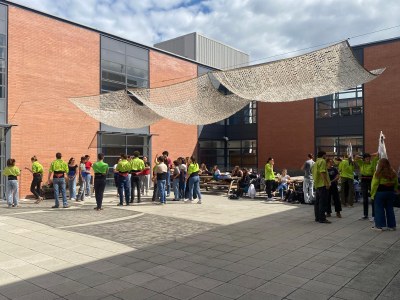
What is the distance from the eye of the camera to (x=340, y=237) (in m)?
6.83

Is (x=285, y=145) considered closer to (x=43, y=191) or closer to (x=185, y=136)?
(x=185, y=136)

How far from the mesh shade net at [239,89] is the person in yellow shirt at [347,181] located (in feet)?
12.6

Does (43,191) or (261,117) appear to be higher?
(261,117)

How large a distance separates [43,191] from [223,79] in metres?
8.55

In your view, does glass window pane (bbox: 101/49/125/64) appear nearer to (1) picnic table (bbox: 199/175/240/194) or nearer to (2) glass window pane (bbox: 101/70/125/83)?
(2) glass window pane (bbox: 101/70/125/83)

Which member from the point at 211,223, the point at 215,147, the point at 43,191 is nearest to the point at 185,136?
the point at 215,147

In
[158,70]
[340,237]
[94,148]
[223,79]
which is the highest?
[158,70]

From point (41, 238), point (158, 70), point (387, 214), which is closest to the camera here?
point (41, 238)

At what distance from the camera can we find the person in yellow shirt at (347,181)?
36.4 feet

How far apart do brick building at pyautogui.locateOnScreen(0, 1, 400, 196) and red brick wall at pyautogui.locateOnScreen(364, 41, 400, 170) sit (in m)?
0.05

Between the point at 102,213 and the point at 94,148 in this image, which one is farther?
the point at 94,148

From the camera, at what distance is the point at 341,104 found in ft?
64.4

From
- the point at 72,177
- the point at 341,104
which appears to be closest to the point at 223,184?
the point at 72,177

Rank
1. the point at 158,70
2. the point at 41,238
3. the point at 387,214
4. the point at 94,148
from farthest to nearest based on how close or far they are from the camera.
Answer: the point at 158,70 → the point at 94,148 → the point at 387,214 → the point at 41,238
